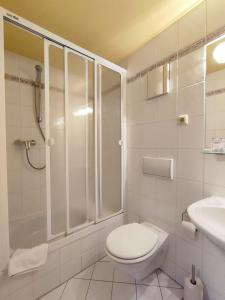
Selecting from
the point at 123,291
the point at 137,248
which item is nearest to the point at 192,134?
the point at 137,248

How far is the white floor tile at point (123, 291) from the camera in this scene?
1239 millimetres

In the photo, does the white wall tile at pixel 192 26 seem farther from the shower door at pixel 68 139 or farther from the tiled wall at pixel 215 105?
the shower door at pixel 68 139

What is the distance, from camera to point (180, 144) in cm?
131

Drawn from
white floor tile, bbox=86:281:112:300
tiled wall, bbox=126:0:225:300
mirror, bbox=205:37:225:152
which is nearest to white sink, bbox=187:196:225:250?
tiled wall, bbox=126:0:225:300

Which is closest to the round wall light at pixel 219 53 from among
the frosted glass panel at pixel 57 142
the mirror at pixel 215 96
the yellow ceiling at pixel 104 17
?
the mirror at pixel 215 96

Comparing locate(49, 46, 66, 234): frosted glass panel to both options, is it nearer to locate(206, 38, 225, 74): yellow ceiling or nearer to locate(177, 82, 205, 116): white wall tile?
locate(177, 82, 205, 116): white wall tile

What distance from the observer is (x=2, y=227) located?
1061 mm

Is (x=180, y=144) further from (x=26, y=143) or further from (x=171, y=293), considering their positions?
(x=26, y=143)

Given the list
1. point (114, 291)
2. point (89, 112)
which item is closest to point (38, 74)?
point (89, 112)

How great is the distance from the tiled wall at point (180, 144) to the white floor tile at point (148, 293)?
21cm

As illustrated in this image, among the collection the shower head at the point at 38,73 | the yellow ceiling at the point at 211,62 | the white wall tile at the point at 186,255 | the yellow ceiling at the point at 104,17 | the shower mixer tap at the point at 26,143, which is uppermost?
the yellow ceiling at the point at 104,17

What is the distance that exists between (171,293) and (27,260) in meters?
1.13

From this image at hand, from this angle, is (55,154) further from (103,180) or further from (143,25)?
(143,25)

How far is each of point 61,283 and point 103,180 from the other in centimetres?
96
